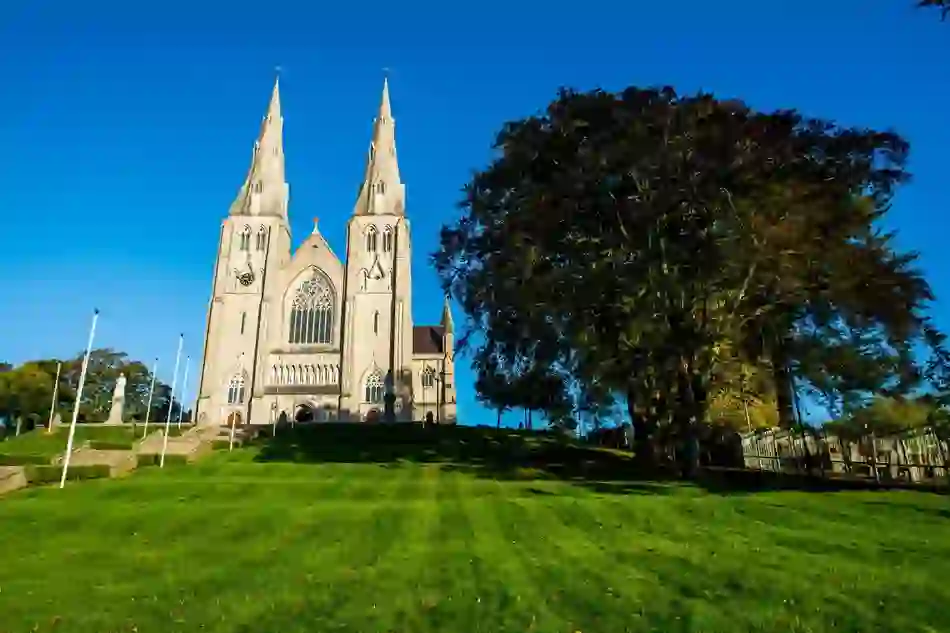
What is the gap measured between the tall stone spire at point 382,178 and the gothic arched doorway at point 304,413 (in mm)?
20773

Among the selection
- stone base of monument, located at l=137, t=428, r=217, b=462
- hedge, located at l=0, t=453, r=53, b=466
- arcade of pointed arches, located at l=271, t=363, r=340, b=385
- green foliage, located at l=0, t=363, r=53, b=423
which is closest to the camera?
hedge, located at l=0, t=453, r=53, b=466

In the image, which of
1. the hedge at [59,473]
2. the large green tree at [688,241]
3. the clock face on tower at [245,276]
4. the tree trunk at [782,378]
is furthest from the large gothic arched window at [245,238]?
the tree trunk at [782,378]

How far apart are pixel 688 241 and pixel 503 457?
1426 cm

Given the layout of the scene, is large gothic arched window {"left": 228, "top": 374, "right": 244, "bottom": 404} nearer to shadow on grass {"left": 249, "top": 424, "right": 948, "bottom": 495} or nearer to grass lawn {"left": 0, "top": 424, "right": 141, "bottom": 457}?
grass lawn {"left": 0, "top": 424, "right": 141, "bottom": 457}

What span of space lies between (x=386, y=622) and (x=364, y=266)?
63.4 metres

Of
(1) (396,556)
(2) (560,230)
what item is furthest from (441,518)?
(2) (560,230)

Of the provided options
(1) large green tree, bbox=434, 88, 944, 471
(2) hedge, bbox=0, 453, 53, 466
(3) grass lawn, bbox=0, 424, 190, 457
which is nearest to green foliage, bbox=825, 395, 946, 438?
→ (1) large green tree, bbox=434, 88, 944, 471

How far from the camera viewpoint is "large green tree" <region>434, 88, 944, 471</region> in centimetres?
2019

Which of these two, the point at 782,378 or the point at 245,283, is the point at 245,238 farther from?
the point at 782,378

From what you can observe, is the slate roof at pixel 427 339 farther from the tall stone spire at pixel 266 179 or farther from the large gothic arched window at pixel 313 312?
the tall stone spire at pixel 266 179

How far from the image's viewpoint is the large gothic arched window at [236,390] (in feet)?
208

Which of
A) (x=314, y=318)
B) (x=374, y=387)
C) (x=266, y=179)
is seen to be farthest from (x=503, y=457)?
(x=266, y=179)

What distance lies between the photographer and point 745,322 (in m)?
22.1

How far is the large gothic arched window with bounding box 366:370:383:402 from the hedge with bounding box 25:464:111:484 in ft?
134
